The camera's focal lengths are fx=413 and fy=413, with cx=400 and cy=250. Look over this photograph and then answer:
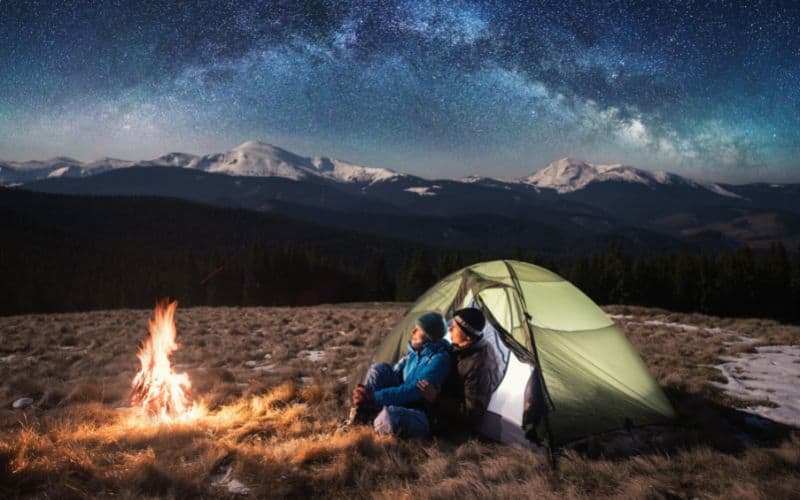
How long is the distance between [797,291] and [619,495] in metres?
76.5

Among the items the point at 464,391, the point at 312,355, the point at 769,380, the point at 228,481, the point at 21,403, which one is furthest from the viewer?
the point at 312,355

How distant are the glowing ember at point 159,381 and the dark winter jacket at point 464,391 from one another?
4.40 metres

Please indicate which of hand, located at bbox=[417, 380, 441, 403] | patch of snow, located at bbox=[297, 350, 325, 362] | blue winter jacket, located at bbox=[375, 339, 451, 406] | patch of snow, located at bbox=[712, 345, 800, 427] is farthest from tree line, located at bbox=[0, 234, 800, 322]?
hand, located at bbox=[417, 380, 441, 403]

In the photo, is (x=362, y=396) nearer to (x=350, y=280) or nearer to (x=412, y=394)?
(x=412, y=394)

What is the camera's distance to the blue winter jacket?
233 inches

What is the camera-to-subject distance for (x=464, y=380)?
616 centimetres

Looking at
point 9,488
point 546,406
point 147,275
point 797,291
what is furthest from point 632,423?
point 147,275

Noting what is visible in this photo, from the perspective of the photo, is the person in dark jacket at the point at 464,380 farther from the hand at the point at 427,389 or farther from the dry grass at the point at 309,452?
the dry grass at the point at 309,452

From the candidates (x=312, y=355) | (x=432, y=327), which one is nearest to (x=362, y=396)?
(x=432, y=327)

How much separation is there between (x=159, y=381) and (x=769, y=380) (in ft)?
42.7

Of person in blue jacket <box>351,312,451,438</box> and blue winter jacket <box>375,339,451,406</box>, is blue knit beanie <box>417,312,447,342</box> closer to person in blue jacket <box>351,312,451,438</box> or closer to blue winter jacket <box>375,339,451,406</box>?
person in blue jacket <box>351,312,451,438</box>

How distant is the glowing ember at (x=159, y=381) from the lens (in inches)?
282

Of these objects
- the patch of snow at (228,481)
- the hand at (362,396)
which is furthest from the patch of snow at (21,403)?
the hand at (362,396)

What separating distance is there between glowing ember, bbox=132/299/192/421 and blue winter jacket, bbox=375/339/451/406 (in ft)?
12.2
